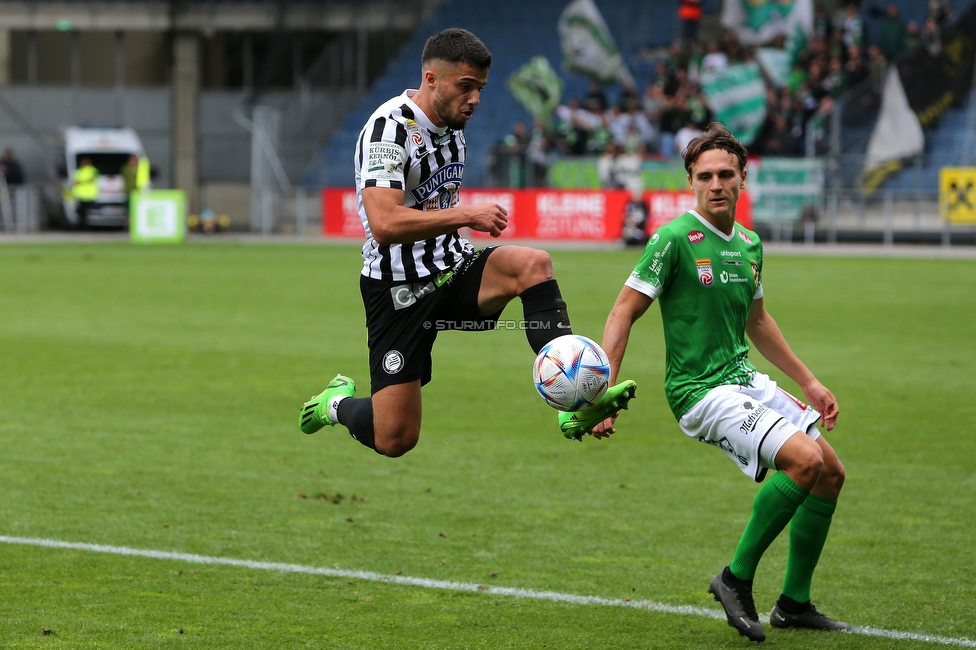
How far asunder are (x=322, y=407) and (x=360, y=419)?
526 millimetres

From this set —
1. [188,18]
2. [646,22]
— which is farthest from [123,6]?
[646,22]

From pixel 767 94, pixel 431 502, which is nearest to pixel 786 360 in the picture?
pixel 431 502

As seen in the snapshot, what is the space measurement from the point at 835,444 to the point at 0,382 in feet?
24.0

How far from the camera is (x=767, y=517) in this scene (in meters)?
5.10

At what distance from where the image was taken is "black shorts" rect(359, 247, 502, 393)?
18.5 ft

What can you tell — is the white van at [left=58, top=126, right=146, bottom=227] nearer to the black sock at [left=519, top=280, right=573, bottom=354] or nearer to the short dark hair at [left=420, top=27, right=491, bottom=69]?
the short dark hair at [left=420, top=27, right=491, bottom=69]

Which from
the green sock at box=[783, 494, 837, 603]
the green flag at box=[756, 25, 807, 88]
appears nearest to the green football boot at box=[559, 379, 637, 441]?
the green sock at box=[783, 494, 837, 603]

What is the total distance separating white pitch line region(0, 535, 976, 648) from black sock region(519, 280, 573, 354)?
112 centimetres

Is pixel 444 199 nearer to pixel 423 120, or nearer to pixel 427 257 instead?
pixel 427 257

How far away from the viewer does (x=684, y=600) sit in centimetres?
564

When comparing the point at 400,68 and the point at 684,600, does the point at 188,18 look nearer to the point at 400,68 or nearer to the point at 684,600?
the point at 400,68

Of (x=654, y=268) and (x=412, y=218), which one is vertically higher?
(x=412, y=218)

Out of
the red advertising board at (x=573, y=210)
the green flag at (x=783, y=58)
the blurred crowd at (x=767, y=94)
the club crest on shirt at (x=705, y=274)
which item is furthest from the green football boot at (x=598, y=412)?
the green flag at (x=783, y=58)

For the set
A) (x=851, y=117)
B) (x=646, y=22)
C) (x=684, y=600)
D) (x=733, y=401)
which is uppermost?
(x=646, y=22)
